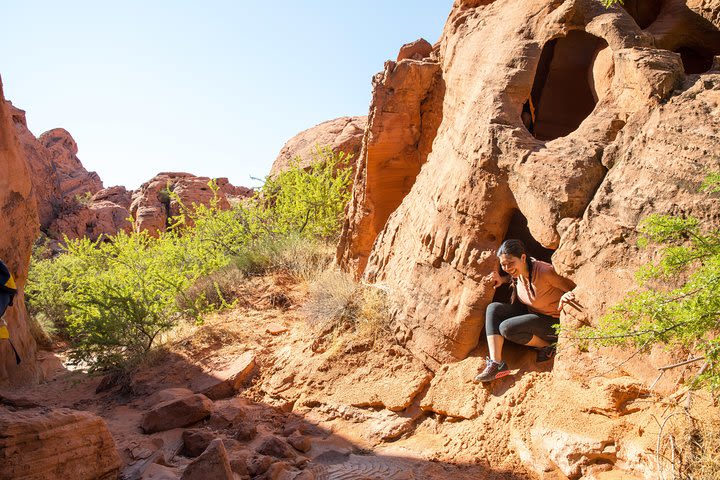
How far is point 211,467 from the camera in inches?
138

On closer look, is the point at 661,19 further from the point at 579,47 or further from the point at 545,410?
the point at 545,410

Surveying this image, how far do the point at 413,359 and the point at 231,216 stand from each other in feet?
23.1

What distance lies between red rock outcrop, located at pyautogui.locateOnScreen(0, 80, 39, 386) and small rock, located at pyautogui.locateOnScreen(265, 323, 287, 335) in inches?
143

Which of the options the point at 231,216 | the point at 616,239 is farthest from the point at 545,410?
the point at 231,216

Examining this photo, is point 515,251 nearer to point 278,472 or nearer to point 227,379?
point 278,472

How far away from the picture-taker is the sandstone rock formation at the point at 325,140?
48.4 feet

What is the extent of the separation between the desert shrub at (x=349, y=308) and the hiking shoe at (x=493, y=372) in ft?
4.87

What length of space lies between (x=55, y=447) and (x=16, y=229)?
571cm

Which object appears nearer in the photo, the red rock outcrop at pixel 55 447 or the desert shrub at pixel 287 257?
the red rock outcrop at pixel 55 447

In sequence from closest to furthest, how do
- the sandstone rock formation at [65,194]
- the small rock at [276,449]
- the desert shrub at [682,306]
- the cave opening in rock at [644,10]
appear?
the desert shrub at [682,306] < the small rock at [276,449] < the cave opening in rock at [644,10] < the sandstone rock formation at [65,194]

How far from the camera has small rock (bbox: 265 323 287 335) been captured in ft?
24.2

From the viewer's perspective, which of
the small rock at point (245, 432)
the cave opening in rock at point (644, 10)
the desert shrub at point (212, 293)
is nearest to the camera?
the small rock at point (245, 432)

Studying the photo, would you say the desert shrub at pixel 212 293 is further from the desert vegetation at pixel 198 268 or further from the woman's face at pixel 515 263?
the woman's face at pixel 515 263

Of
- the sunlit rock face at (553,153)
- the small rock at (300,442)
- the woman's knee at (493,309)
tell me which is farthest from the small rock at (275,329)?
the woman's knee at (493,309)
